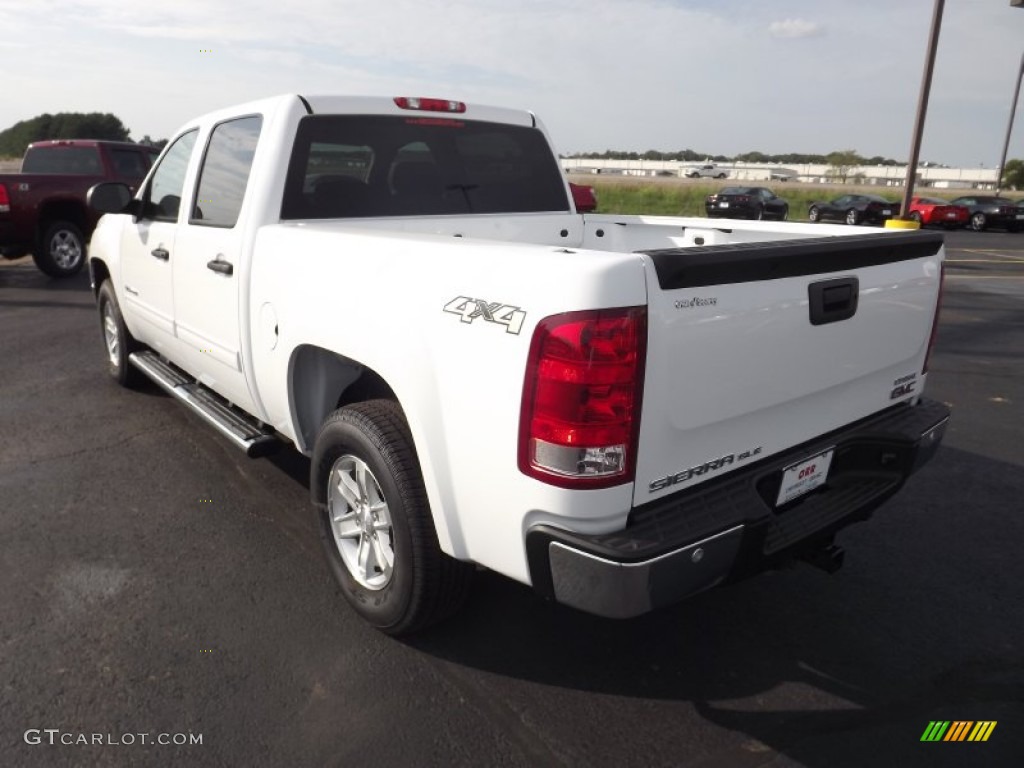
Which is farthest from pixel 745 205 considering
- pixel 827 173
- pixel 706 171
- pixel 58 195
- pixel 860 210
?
pixel 706 171

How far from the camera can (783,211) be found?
96.4 feet

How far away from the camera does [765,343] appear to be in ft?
7.84

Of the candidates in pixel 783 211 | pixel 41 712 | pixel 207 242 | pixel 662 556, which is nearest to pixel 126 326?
pixel 207 242

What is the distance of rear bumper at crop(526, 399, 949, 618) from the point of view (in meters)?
2.12

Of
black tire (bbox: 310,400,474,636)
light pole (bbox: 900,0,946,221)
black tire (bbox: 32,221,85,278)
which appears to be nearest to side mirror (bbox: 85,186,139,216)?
black tire (bbox: 310,400,474,636)

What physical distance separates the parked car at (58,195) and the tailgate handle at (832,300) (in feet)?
37.9

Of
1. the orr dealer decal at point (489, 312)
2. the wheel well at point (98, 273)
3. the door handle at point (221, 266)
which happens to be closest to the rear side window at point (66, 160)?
the wheel well at point (98, 273)

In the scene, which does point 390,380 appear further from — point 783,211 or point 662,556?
point 783,211

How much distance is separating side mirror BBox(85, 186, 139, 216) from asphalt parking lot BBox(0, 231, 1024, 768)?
1.65 m

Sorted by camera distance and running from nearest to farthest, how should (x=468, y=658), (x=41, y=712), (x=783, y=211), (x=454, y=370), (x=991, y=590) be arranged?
(x=454, y=370)
(x=41, y=712)
(x=468, y=658)
(x=991, y=590)
(x=783, y=211)

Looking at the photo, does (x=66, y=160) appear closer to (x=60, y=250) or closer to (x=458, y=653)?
(x=60, y=250)

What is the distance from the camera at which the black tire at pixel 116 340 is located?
571cm

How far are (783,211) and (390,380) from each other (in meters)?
29.5

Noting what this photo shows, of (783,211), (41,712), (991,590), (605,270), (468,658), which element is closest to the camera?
(605,270)
